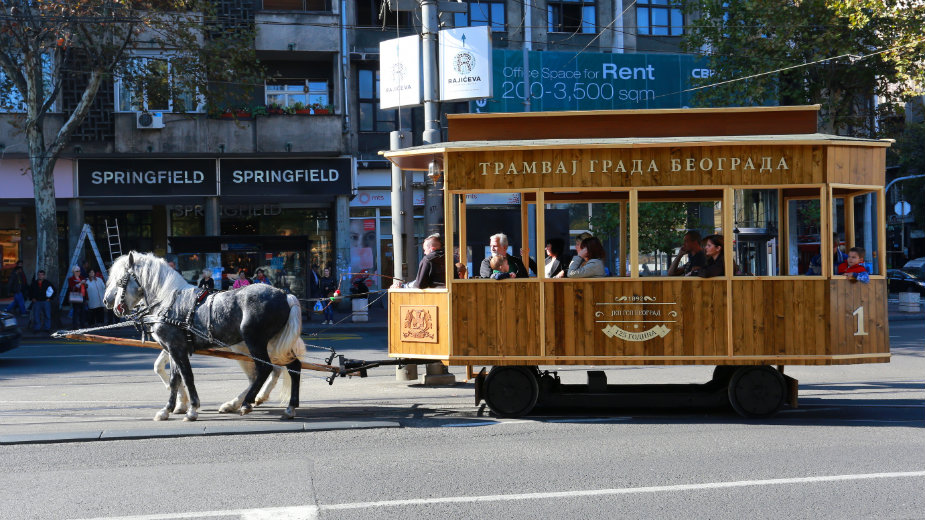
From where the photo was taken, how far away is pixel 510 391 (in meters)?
9.84

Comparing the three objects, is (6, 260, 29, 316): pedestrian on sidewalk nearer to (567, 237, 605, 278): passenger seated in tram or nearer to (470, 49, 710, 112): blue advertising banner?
(470, 49, 710, 112): blue advertising banner

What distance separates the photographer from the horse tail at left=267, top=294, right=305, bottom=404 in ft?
32.2

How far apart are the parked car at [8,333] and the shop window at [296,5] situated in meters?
15.5

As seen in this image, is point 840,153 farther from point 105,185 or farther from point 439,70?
point 105,185

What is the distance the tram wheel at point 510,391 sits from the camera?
9.80 meters

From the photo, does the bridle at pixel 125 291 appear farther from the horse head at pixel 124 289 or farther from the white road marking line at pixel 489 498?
the white road marking line at pixel 489 498

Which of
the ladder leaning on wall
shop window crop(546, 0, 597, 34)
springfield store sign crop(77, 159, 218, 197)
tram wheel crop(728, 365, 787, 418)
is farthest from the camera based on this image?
shop window crop(546, 0, 597, 34)

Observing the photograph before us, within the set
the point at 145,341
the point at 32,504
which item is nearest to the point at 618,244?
the point at 145,341

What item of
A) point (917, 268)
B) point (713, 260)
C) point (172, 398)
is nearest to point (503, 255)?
point (713, 260)

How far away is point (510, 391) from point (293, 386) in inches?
91.3

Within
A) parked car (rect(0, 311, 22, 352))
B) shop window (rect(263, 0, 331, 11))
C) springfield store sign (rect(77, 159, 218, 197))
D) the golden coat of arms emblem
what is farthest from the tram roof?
shop window (rect(263, 0, 331, 11))

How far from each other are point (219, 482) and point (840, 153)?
6889 mm

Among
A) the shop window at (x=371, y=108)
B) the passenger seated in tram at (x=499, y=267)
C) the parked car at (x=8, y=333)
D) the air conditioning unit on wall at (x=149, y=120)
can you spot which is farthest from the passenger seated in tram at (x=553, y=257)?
the shop window at (x=371, y=108)

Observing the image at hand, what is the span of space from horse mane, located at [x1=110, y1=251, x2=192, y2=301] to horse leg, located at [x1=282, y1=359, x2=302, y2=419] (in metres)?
1.47
